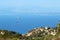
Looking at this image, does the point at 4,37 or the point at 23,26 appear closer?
the point at 4,37

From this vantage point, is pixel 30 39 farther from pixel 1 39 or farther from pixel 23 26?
pixel 23 26

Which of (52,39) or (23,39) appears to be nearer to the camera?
(52,39)

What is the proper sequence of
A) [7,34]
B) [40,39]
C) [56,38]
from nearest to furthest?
[56,38] < [40,39] < [7,34]

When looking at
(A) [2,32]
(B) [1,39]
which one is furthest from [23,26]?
(B) [1,39]

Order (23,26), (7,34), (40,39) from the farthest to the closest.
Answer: (23,26) → (7,34) → (40,39)


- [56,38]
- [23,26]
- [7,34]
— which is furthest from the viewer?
[23,26]

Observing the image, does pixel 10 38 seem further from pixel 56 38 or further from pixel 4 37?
pixel 56 38

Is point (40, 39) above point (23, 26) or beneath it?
above

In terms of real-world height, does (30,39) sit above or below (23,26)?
above

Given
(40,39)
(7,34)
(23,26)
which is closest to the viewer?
(40,39)
